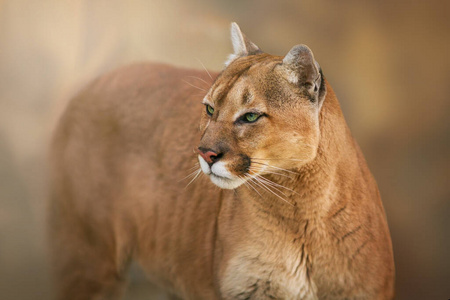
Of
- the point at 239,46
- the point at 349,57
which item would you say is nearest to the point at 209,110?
the point at 239,46

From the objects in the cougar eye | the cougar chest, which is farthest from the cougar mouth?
the cougar chest

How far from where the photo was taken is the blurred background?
9.69 feet

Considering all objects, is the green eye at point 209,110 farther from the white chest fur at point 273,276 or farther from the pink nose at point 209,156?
the white chest fur at point 273,276

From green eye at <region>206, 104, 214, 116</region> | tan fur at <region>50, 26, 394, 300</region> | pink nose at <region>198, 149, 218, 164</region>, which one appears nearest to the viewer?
pink nose at <region>198, 149, 218, 164</region>

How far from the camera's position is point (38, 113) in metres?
3.45

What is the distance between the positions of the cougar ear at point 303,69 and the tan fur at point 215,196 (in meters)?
0.03

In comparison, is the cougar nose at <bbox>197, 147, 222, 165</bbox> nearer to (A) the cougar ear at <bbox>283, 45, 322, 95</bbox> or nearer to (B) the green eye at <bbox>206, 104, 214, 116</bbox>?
(B) the green eye at <bbox>206, 104, 214, 116</bbox>

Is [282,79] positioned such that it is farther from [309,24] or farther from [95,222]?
[95,222]

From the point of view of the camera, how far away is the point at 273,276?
218 cm

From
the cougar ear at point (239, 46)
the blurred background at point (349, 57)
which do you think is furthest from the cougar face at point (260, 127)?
the blurred background at point (349, 57)

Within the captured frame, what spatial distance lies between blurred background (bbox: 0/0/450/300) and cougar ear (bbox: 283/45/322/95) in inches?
40.2

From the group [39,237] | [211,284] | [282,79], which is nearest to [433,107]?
[282,79]

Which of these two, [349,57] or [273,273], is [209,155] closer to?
[273,273]

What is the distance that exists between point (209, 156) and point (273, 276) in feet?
1.90
